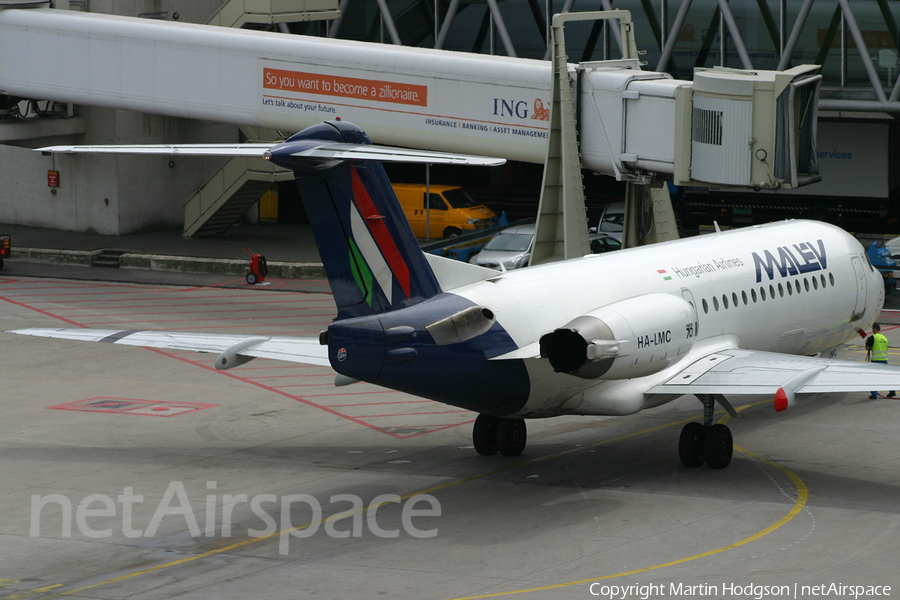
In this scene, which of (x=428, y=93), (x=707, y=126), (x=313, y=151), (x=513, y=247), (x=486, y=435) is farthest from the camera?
(x=513, y=247)

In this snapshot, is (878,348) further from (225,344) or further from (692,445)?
(225,344)

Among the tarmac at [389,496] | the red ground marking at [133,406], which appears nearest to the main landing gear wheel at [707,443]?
the tarmac at [389,496]

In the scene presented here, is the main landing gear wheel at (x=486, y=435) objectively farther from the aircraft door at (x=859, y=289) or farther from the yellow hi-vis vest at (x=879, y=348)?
the yellow hi-vis vest at (x=879, y=348)

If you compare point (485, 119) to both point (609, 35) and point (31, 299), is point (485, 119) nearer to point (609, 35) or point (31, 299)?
point (609, 35)

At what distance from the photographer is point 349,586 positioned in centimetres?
1697

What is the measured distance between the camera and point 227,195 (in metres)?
53.1

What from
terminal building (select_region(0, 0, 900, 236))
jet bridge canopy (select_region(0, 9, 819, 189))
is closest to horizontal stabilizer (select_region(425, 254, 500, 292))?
jet bridge canopy (select_region(0, 9, 819, 189))

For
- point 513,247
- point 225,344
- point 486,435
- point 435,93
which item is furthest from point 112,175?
point 486,435

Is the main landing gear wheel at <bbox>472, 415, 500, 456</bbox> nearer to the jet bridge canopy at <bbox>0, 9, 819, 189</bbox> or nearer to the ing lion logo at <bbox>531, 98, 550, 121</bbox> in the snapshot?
the jet bridge canopy at <bbox>0, 9, 819, 189</bbox>

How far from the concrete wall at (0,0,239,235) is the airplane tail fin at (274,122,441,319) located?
111ft

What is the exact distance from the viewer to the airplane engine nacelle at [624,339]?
1989 cm

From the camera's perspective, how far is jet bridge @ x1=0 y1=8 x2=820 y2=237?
32.5 meters

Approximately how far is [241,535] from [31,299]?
25522 mm

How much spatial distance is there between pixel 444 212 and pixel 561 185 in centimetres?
1993
